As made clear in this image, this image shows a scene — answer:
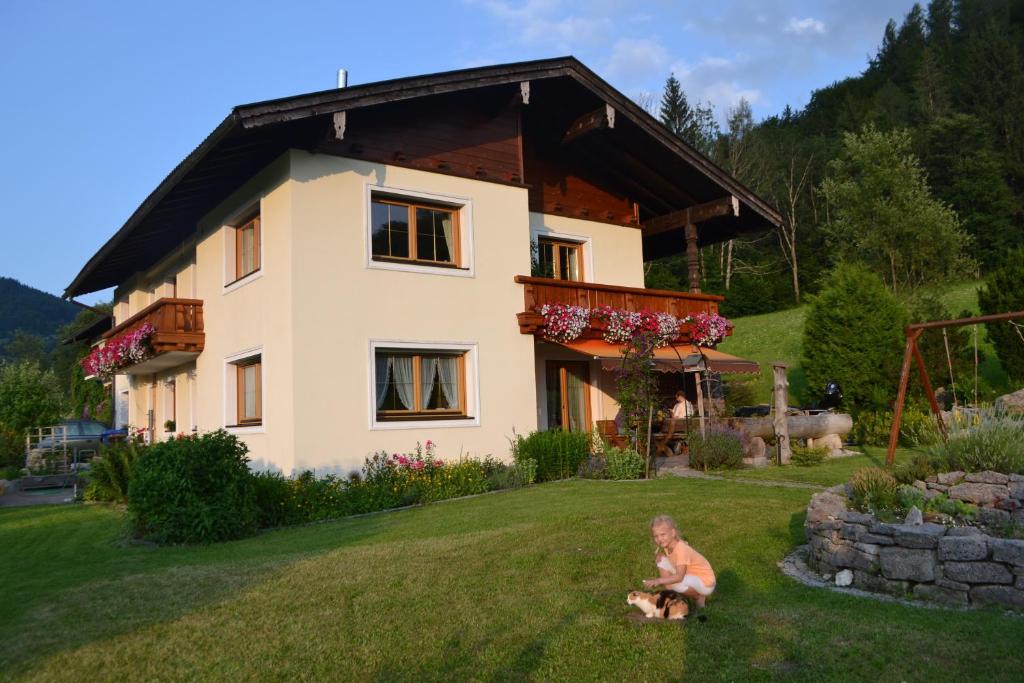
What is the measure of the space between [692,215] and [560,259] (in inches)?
143


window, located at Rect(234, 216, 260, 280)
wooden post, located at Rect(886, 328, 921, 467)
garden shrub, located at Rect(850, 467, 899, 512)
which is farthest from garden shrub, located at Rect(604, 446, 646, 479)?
window, located at Rect(234, 216, 260, 280)

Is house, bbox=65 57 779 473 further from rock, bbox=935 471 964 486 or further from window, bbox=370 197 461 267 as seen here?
rock, bbox=935 471 964 486

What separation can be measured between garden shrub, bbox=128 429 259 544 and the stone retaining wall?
7416mm

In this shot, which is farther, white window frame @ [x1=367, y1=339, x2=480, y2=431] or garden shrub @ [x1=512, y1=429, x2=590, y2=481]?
garden shrub @ [x1=512, y1=429, x2=590, y2=481]

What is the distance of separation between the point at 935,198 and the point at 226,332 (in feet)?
146

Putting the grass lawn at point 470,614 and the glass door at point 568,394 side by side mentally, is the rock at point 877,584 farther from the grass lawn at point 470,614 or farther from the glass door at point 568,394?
the glass door at point 568,394

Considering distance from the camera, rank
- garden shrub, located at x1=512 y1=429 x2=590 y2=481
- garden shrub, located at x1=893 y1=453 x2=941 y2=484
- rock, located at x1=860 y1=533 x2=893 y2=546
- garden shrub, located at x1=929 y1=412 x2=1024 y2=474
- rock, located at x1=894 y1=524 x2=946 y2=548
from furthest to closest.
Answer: garden shrub, located at x1=512 y1=429 x2=590 y2=481 < garden shrub, located at x1=893 y1=453 x2=941 y2=484 < garden shrub, located at x1=929 y1=412 x2=1024 y2=474 < rock, located at x1=860 y1=533 x2=893 y2=546 < rock, located at x1=894 y1=524 x2=946 y2=548

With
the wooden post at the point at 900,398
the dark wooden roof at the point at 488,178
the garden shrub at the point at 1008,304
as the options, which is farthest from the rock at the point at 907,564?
the garden shrub at the point at 1008,304

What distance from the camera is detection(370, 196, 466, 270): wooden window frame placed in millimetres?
15211

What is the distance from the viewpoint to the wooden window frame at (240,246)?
15.9m

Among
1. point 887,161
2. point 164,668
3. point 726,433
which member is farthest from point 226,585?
point 887,161

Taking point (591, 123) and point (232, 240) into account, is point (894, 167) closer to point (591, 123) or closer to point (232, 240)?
point (591, 123)

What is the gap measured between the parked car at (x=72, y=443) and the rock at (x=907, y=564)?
20.0 m

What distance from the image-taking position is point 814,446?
17172 millimetres
